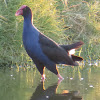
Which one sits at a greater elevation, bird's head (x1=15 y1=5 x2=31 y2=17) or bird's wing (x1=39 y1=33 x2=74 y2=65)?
bird's head (x1=15 y1=5 x2=31 y2=17)

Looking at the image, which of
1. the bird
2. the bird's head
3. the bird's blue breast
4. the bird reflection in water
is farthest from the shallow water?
the bird's head

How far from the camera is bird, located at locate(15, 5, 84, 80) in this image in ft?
21.0

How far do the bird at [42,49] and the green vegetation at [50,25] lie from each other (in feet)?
4.75

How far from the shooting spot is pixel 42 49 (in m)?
6.48

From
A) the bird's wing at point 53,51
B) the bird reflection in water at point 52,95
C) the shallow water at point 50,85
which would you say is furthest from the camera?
the bird's wing at point 53,51

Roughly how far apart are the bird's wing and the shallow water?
0.38m

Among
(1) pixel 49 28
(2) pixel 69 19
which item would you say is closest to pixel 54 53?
(1) pixel 49 28

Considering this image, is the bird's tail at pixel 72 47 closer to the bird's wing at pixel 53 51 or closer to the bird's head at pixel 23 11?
the bird's wing at pixel 53 51

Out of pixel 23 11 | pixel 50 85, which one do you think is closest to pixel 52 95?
pixel 50 85

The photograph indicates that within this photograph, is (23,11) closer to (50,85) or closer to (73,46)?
(73,46)

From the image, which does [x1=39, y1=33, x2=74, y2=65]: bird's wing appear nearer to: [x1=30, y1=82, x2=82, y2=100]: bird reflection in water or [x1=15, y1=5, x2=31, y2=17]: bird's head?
[x1=15, y1=5, x2=31, y2=17]: bird's head

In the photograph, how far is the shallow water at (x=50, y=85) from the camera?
17.4ft

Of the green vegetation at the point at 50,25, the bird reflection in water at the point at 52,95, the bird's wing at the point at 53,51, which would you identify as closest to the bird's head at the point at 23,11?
the bird's wing at the point at 53,51

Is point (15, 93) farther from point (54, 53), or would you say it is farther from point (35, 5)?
point (35, 5)
